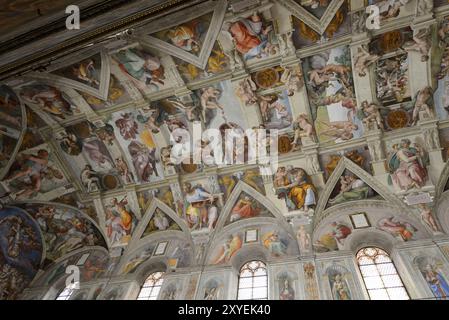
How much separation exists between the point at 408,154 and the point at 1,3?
12383 mm

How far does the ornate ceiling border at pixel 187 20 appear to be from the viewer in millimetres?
9258

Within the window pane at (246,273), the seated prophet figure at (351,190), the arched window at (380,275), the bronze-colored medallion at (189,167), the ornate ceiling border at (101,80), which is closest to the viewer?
the arched window at (380,275)

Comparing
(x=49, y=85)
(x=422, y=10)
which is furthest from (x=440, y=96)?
(x=49, y=85)

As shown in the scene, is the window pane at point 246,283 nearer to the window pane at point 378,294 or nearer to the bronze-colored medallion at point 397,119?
the window pane at point 378,294

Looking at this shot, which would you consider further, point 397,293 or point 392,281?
point 392,281

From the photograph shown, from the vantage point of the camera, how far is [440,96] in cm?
1014

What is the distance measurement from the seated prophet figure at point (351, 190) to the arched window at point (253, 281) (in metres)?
3.80

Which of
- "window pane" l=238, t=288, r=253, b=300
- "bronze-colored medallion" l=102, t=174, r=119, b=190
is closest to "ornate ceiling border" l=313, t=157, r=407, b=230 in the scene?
"window pane" l=238, t=288, r=253, b=300

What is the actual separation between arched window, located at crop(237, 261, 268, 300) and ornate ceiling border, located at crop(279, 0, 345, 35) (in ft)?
26.6

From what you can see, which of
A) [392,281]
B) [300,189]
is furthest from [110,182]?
[392,281]

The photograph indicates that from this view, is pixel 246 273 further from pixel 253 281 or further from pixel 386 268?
pixel 386 268

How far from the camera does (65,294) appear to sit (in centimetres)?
1183

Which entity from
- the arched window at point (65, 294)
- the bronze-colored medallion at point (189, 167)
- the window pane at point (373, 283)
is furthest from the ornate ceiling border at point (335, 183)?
the arched window at point (65, 294)

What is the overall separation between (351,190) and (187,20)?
27.7 feet
